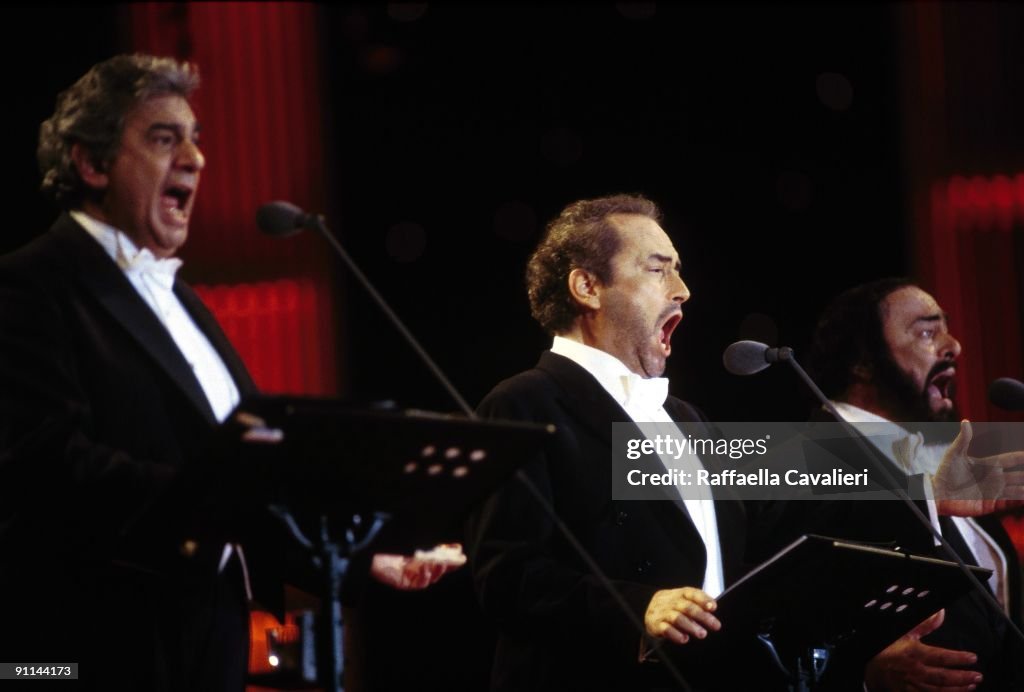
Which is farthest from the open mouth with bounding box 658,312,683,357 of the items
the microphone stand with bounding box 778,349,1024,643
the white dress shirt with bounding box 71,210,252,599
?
the white dress shirt with bounding box 71,210,252,599

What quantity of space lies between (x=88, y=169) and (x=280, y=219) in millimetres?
375

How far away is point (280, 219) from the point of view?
2.77m

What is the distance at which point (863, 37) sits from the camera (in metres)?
5.77

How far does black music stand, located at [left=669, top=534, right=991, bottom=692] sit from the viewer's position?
2.67 meters

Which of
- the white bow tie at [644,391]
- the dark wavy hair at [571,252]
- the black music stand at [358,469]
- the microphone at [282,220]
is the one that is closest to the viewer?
the black music stand at [358,469]

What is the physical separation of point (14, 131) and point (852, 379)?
3.61 meters

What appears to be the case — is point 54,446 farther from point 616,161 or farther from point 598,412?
point 616,161

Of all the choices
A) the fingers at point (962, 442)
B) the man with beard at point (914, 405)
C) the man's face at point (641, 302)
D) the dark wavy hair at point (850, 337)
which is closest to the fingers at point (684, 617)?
the man's face at point (641, 302)

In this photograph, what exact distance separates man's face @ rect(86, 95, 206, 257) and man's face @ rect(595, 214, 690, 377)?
1173mm

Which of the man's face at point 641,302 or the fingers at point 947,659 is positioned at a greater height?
the man's face at point 641,302

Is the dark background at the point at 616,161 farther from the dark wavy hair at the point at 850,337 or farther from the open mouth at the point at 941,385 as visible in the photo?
the open mouth at the point at 941,385

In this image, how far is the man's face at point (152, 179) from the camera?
2.73m

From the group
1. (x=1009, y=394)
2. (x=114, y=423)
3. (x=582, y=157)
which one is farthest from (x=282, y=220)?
(x=582, y=157)

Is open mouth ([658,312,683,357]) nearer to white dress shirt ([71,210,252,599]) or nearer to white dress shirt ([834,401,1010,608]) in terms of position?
white dress shirt ([834,401,1010,608])
